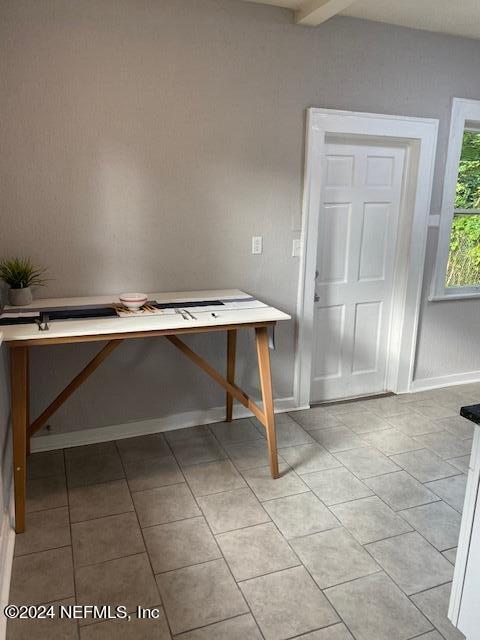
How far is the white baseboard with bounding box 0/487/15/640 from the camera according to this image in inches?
67.3

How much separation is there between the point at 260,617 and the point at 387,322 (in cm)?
246

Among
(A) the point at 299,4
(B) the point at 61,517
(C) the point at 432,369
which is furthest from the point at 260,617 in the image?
(A) the point at 299,4

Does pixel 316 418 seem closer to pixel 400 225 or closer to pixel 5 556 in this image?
pixel 400 225

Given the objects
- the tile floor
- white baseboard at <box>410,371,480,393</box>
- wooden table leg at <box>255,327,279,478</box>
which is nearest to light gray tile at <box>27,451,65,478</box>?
the tile floor

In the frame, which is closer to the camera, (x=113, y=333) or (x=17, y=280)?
(x=113, y=333)

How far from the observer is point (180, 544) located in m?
2.12

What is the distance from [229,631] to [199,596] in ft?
0.62

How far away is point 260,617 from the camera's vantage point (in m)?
1.76

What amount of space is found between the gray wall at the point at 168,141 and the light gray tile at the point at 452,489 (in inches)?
45.7

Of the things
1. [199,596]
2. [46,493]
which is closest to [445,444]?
[199,596]

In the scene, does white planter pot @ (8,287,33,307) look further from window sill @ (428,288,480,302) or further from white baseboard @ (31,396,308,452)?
window sill @ (428,288,480,302)

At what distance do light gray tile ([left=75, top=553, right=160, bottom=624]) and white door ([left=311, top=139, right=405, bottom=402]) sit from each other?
1927 millimetres

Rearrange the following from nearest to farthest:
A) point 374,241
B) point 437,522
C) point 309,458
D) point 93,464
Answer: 1. point 437,522
2. point 93,464
3. point 309,458
4. point 374,241

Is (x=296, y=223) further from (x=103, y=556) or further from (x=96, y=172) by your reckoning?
(x=103, y=556)
